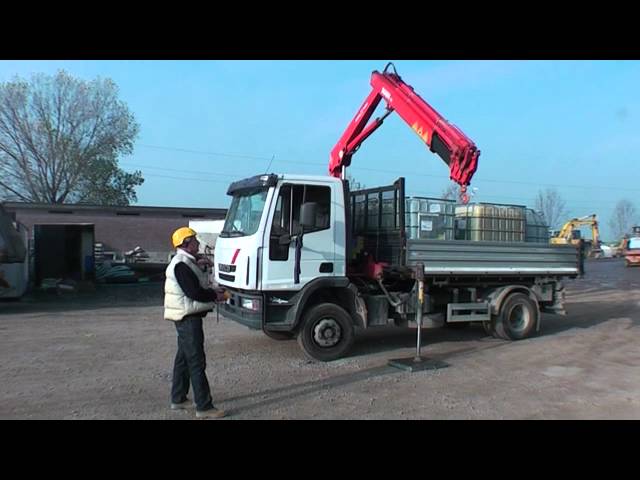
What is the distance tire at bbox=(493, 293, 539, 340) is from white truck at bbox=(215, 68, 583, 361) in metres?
0.02

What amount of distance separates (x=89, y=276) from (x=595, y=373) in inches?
672

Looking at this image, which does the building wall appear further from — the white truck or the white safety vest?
the white safety vest

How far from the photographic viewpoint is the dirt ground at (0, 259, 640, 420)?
19.5 ft

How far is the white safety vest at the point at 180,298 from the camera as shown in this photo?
550cm

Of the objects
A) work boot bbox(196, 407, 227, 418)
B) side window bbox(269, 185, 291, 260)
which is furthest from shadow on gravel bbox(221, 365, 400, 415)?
side window bbox(269, 185, 291, 260)

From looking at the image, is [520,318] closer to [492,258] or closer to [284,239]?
[492,258]

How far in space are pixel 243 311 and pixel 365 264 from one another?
90.0 inches

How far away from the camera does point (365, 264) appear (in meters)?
9.18

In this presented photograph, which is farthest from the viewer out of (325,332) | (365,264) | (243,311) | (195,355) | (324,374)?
(365,264)

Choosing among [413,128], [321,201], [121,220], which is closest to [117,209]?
[121,220]

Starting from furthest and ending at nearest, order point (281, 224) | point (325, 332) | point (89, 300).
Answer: point (89, 300)
point (325, 332)
point (281, 224)

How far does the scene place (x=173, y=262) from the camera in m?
5.57
